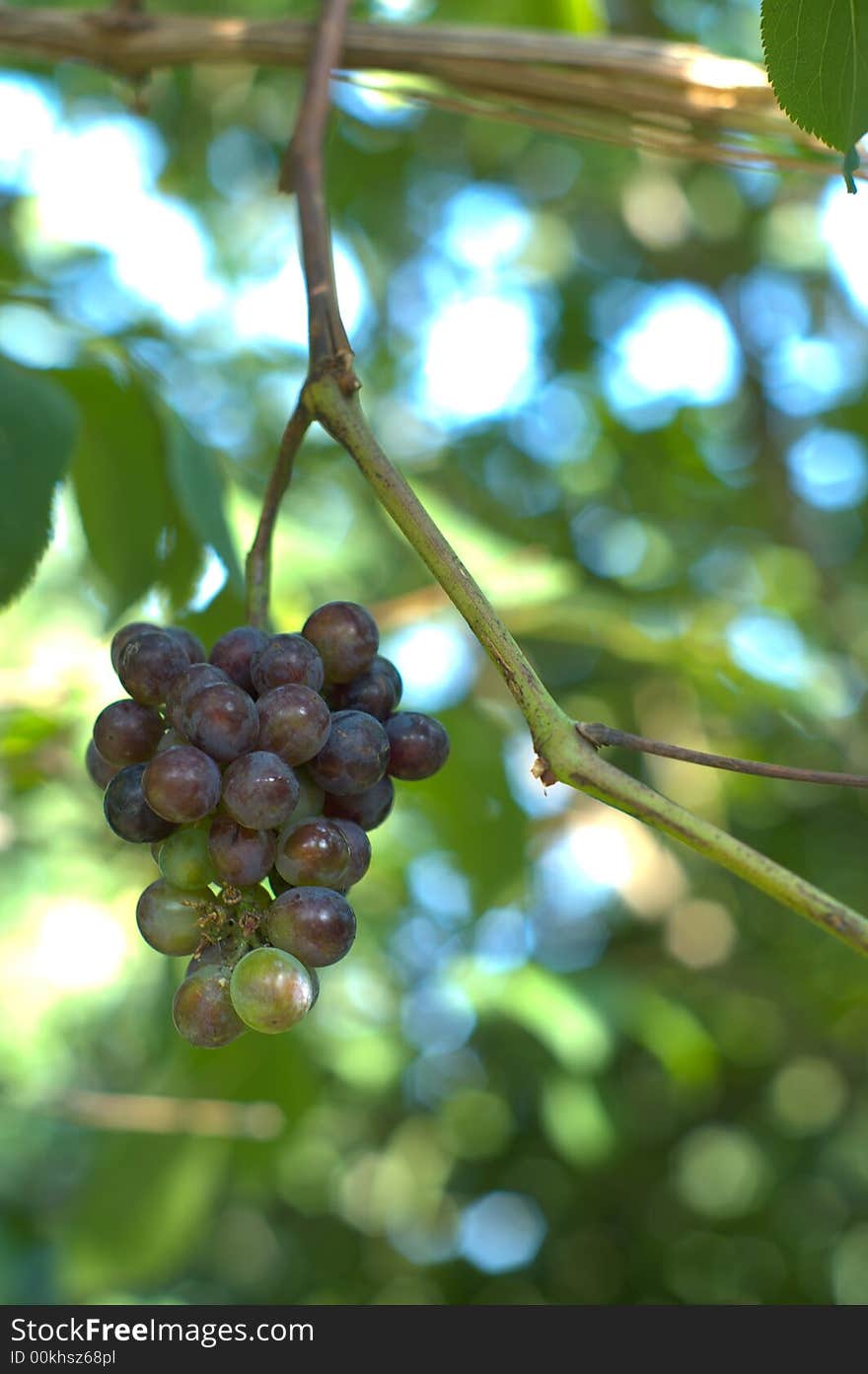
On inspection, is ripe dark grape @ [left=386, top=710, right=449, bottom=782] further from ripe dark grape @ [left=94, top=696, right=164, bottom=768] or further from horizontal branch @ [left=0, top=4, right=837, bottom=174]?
horizontal branch @ [left=0, top=4, right=837, bottom=174]

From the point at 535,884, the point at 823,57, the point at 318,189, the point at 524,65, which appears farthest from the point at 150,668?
the point at 535,884

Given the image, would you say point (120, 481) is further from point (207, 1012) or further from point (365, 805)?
point (207, 1012)

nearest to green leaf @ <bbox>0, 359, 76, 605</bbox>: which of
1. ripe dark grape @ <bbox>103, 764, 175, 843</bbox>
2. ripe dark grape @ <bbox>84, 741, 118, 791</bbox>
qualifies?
ripe dark grape @ <bbox>84, 741, 118, 791</bbox>

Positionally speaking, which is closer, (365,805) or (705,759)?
(705,759)

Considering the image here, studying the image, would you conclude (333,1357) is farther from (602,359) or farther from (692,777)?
(602,359)

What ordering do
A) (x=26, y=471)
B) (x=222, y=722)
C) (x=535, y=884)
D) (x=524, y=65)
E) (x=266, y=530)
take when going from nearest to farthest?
(x=222, y=722) → (x=266, y=530) → (x=26, y=471) → (x=524, y=65) → (x=535, y=884)

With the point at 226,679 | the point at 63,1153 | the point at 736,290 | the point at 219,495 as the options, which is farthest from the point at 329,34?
the point at 63,1153

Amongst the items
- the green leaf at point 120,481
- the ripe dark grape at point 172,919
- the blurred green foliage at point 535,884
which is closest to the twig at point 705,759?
the ripe dark grape at point 172,919
